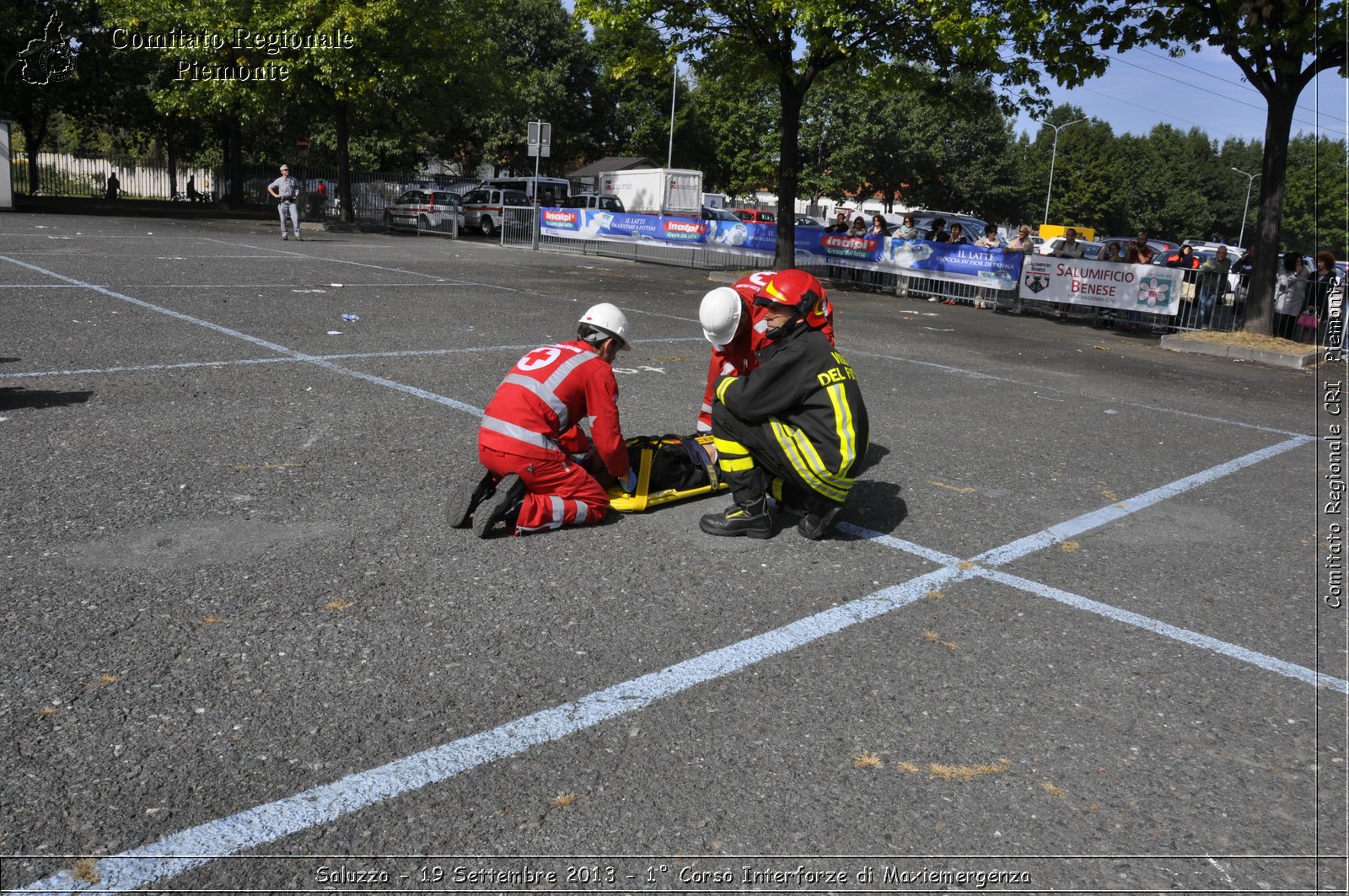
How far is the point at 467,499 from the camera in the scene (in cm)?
529

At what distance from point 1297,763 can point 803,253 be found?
2233 centimetres

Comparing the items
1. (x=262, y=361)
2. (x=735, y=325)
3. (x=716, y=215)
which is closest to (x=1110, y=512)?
(x=735, y=325)

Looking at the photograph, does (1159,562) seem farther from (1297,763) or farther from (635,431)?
(635,431)

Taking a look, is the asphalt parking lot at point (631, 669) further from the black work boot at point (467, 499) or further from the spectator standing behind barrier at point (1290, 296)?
the spectator standing behind barrier at point (1290, 296)

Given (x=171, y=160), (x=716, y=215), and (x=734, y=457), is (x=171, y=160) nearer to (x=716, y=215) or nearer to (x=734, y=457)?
(x=716, y=215)

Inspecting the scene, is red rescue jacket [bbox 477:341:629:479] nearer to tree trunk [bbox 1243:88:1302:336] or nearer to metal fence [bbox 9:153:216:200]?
tree trunk [bbox 1243:88:1302:336]

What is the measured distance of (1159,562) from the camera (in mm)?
5566

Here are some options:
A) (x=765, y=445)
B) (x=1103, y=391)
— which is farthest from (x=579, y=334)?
(x=1103, y=391)

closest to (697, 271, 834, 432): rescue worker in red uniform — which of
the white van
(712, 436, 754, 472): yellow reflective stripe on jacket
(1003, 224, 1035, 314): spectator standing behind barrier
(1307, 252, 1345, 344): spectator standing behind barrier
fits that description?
(712, 436, 754, 472): yellow reflective stripe on jacket

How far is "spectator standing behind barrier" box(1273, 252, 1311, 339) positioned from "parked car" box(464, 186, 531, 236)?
22.3 metres

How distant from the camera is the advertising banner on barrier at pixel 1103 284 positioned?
1830 cm

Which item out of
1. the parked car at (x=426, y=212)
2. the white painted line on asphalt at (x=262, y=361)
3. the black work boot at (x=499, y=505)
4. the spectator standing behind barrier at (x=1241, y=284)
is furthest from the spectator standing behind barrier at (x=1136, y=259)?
the parked car at (x=426, y=212)

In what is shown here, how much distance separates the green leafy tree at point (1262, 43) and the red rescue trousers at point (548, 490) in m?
13.3

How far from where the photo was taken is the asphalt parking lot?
2.88m
